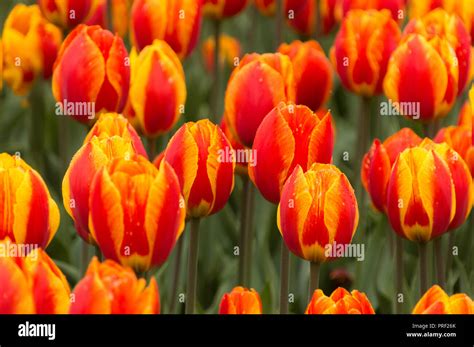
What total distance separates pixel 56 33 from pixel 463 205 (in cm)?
97

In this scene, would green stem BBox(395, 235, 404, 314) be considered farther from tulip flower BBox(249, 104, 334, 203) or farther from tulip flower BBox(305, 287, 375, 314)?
tulip flower BBox(305, 287, 375, 314)

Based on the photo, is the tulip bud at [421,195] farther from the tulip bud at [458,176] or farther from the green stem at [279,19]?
the green stem at [279,19]

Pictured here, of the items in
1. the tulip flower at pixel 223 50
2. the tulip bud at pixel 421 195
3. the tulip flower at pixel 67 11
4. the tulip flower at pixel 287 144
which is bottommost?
the tulip bud at pixel 421 195

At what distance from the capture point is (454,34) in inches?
80.5

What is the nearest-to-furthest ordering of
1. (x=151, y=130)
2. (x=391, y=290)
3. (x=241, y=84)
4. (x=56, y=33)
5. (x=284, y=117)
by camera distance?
(x=284, y=117), (x=241, y=84), (x=151, y=130), (x=391, y=290), (x=56, y=33)

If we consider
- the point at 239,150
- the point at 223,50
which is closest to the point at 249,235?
the point at 239,150

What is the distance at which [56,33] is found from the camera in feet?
7.52

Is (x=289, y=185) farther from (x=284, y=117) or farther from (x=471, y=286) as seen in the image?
(x=471, y=286)

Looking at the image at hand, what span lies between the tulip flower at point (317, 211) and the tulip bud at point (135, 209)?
160 mm

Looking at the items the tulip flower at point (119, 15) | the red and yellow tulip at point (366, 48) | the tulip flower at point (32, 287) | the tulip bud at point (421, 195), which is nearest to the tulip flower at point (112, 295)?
the tulip flower at point (32, 287)

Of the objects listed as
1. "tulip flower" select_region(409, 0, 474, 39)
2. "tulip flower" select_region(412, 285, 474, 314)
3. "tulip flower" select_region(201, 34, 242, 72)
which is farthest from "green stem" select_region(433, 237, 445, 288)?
"tulip flower" select_region(201, 34, 242, 72)

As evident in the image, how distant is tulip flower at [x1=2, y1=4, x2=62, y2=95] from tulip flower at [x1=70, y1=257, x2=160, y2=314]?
1081 millimetres

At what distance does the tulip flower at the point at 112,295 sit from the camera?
1.24 meters
